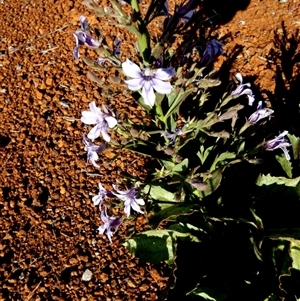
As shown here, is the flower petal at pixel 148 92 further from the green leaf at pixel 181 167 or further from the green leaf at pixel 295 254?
the green leaf at pixel 295 254

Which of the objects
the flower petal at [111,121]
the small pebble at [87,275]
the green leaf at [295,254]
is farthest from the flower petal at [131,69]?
the small pebble at [87,275]

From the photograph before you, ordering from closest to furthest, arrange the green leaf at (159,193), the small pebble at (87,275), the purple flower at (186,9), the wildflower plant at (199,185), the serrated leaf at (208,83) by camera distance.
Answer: the purple flower at (186,9) → the serrated leaf at (208,83) → the wildflower plant at (199,185) → the green leaf at (159,193) → the small pebble at (87,275)

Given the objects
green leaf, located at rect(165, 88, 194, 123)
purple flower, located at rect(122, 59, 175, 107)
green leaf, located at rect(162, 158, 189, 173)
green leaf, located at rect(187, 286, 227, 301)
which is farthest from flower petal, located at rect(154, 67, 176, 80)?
green leaf, located at rect(187, 286, 227, 301)

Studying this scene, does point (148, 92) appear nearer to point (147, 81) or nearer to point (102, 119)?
point (147, 81)

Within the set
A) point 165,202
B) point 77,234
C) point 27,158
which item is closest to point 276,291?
point 165,202

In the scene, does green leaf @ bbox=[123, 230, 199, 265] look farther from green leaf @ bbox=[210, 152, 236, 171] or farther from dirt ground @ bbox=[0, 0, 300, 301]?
green leaf @ bbox=[210, 152, 236, 171]

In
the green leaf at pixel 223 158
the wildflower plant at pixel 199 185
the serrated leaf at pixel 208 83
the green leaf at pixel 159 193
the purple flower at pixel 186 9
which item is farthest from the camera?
the green leaf at pixel 159 193
